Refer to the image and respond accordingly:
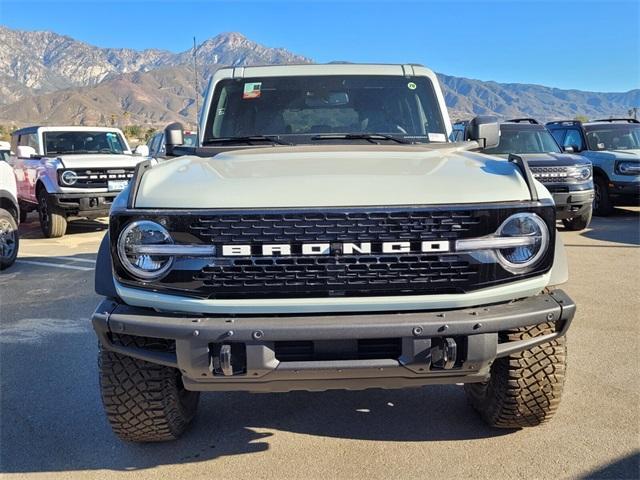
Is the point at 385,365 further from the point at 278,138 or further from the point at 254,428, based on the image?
the point at 278,138

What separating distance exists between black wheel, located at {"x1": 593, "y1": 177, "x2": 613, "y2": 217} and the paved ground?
795cm

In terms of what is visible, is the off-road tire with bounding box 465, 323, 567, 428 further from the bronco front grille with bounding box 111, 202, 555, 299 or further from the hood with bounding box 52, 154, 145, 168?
the hood with bounding box 52, 154, 145, 168

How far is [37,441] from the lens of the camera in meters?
3.24

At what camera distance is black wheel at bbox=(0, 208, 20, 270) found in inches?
301

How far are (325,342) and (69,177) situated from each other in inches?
357

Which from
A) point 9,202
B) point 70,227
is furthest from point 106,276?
point 70,227

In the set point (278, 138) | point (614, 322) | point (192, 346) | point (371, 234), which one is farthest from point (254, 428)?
point (614, 322)

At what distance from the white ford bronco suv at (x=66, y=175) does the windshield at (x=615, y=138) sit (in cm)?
952

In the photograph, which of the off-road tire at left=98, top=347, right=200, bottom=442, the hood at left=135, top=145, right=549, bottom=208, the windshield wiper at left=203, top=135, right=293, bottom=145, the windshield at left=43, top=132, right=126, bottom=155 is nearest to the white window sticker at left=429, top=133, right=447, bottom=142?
the hood at left=135, top=145, right=549, bottom=208

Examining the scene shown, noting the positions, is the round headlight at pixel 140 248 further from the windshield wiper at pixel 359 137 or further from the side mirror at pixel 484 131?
the side mirror at pixel 484 131

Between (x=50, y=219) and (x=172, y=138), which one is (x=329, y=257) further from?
(x=50, y=219)

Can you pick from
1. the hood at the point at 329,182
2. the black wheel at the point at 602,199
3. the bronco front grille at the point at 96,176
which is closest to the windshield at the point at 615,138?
the black wheel at the point at 602,199

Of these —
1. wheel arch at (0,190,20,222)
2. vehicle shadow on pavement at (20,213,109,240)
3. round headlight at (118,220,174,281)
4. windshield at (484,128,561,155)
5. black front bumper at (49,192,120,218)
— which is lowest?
vehicle shadow on pavement at (20,213,109,240)

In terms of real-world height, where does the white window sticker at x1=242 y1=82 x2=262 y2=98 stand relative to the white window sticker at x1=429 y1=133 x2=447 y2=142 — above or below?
above
